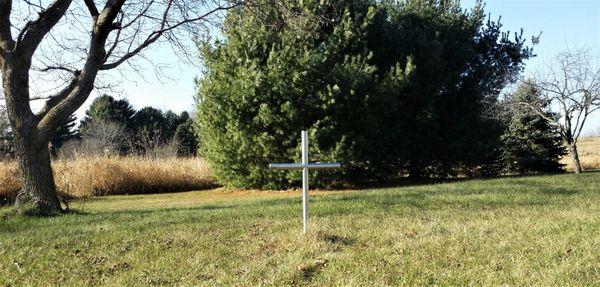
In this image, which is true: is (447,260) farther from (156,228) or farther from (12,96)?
(12,96)

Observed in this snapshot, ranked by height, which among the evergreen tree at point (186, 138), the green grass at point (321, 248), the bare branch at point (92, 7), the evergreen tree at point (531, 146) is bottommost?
the green grass at point (321, 248)

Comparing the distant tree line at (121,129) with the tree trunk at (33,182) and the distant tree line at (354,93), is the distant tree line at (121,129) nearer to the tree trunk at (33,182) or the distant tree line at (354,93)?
the distant tree line at (354,93)

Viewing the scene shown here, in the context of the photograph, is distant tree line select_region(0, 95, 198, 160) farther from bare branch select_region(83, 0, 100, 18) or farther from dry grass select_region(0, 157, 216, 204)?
bare branch select_region(83, 0, 100, 18)

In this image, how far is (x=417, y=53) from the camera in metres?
17.4

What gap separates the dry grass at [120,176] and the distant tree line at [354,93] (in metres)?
2.80

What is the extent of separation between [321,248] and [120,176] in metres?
Answer: 15.1

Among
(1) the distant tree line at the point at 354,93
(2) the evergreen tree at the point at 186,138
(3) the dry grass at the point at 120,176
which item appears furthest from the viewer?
(2) the evergreen tree at the point at 186,138

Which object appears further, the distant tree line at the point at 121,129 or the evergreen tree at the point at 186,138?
the evergreen tree at the point at 186,138

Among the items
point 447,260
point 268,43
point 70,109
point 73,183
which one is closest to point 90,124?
point 73,183

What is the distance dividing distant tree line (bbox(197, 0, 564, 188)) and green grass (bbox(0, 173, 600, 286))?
582 cm

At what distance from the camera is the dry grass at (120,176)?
59.2 ft

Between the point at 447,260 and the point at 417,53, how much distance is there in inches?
521

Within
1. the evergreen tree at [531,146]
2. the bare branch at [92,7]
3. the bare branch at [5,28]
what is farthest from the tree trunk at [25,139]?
the evergreen tree at [531,146]

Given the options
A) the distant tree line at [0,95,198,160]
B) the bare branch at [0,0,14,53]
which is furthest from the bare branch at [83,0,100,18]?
the distant tree line at [0,95,198,160]
